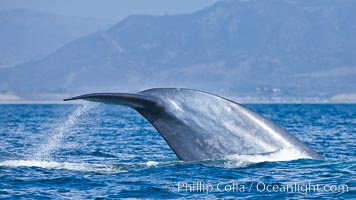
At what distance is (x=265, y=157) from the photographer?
478 inches

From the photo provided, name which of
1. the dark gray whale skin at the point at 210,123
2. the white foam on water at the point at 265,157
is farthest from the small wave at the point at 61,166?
the dark gray whale skin at the point at 210,123

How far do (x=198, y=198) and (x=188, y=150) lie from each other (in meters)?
0.70

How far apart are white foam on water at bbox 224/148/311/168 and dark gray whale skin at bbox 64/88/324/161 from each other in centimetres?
22

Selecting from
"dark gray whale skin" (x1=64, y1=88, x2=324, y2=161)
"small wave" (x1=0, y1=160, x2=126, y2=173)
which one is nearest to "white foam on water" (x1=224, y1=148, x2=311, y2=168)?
"dark gray whale skin" (x1=64, y1=88, x2=324, y2=161)

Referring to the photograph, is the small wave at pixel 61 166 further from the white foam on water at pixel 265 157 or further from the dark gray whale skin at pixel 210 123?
the dark gray whale skin at pixel 210 123

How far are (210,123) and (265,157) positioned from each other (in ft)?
3.83

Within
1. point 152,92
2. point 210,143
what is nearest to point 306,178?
point 210,143

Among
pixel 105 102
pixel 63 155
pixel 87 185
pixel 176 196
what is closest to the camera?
pixel 105 102

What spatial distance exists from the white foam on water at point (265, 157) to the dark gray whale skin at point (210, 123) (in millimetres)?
220

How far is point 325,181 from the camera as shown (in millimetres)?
13062

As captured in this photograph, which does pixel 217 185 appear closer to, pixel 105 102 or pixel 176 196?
pixel 176 196

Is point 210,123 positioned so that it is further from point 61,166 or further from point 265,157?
point 61,166

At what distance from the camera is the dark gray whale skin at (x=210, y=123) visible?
37.6 feet

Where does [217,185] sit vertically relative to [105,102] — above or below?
below
